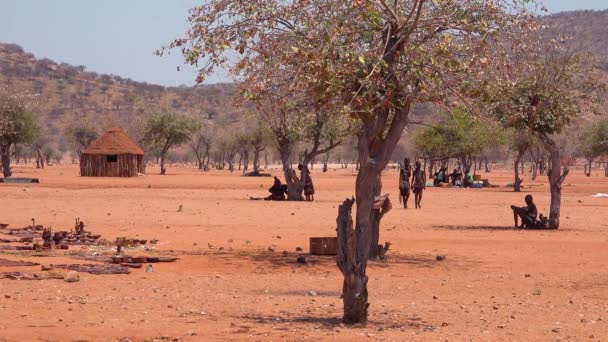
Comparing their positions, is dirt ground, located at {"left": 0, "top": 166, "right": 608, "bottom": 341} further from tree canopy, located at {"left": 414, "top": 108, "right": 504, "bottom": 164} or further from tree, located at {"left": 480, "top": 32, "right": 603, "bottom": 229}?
tree canopy, located at {"left": 414, "top": 108, "right": 504, "bottom": 164}


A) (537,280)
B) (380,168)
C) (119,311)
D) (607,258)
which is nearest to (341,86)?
(380,168)

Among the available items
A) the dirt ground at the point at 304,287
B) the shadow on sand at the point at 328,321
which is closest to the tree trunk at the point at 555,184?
the dirt ground at the point at 304,287

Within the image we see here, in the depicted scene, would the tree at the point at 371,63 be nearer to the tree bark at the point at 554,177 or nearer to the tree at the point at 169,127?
the tree bark at the point at 554,177

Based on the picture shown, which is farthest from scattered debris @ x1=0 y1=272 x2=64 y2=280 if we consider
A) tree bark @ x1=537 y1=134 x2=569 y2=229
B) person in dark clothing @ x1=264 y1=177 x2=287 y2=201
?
person in dark clothing @ x1=264 y1=177 x2=287 y2=201

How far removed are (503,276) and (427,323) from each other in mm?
5324

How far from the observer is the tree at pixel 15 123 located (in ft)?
Result: 198

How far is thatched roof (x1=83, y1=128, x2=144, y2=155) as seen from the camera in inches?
2537

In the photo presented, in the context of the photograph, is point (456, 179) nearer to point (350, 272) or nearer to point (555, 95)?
point (555, 95)

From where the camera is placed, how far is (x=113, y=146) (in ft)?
212

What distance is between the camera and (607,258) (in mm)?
18703

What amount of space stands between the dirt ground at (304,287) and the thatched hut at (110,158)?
36108 millimetres

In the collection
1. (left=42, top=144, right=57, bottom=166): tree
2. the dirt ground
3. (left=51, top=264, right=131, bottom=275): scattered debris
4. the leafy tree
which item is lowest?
the dirt ground

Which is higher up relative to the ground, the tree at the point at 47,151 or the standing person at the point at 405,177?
the tree at the point at 47,151

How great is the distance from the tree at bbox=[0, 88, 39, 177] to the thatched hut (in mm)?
3876
